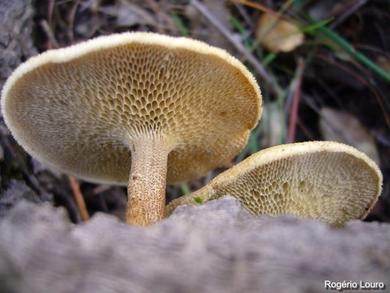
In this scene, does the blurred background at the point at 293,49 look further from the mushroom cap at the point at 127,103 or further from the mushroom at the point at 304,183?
the mushroom at the point at 304,183

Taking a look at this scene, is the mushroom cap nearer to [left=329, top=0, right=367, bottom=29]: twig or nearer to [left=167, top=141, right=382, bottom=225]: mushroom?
[left=167, top=141, right=382, bottom=225]: mushroom

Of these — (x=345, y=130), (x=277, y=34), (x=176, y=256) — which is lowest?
(x=345, y=130)

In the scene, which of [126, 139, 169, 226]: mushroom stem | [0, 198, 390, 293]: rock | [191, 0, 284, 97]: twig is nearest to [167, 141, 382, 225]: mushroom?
[126, 139, 169, 226]: mushroom stem

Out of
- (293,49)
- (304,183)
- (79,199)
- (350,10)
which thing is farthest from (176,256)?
(350,10)

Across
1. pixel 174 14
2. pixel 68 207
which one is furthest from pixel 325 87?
pixel 68 207

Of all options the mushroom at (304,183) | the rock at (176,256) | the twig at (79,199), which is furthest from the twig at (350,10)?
the rock at (176,256)

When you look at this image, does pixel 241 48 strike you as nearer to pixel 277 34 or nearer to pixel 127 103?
pixel 277 34
